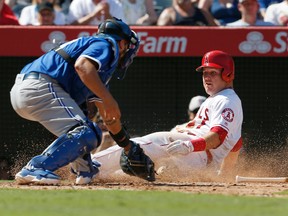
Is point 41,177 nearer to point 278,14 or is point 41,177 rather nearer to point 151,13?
point 151,13

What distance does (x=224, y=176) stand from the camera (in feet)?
27.8

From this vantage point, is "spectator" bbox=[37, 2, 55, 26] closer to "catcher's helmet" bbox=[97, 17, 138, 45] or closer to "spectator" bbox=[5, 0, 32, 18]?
"spectator" bbox=[5, 0, 32, 18]

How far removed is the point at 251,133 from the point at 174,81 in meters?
1.15

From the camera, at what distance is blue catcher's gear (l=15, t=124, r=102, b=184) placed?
6984 mm

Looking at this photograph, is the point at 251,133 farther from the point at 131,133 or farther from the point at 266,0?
the point at 266,0

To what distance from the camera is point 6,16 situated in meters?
11.0

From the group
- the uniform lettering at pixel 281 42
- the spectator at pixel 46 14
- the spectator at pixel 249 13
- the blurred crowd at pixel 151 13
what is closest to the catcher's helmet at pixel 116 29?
the uniform lettering at pixel 281 42

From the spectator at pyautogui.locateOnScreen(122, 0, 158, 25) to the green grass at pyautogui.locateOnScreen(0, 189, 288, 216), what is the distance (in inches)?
209

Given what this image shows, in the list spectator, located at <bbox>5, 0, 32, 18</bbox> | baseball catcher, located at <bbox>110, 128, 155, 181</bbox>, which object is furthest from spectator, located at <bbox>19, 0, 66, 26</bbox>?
baseball catcher, located at <bbox>110, 128, 155, 181</bbox>

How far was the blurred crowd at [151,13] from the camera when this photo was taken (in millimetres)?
11312

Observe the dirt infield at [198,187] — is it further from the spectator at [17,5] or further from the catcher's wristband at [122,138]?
the spectator at [17,5]

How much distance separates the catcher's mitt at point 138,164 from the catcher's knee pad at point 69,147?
0.55 m

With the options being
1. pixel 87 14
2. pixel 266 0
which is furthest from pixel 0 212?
pixel 266 0

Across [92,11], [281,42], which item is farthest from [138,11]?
Answer: [281,42]
